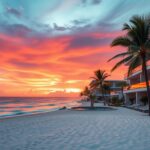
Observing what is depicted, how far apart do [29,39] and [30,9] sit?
536 centimetres

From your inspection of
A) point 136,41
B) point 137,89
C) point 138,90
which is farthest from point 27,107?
point 136,41

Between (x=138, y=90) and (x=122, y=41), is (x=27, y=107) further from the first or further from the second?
(x=122, y=41)

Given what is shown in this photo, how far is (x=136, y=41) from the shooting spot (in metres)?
17.3

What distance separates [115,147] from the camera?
648 cm

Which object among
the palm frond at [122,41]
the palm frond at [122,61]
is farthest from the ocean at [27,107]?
the palm frond at [122,41]

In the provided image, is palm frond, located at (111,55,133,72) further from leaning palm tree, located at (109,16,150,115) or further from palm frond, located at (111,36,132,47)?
palm frond, located at (111,36,132,47)

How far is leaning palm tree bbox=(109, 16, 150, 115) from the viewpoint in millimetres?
16750

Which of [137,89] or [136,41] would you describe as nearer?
[136,41]

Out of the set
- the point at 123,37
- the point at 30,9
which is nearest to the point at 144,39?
the point at 123,37

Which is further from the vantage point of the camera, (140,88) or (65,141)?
(140,88)

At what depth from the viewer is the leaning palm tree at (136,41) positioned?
55.0 ft

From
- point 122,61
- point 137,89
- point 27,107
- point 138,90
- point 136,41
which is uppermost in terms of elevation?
point 136,41

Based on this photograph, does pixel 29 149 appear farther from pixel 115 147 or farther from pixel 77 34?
pixel 77 34

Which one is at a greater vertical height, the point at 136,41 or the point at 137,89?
the point at 136,41
